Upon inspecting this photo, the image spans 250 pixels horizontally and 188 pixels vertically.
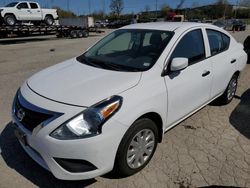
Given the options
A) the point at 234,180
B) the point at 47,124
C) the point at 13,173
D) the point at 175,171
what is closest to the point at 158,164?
the point at 175,171

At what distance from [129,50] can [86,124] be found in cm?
172

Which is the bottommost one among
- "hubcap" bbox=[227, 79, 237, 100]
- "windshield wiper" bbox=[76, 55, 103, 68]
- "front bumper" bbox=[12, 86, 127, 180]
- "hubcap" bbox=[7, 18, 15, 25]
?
"hubcap" bbox=[227, 79, 237, 100]

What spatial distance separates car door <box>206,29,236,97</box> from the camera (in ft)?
13.2

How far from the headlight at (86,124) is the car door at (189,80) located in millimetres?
981

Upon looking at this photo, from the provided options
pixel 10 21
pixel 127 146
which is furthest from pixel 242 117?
pixel 10 21

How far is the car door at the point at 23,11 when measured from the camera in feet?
61.7

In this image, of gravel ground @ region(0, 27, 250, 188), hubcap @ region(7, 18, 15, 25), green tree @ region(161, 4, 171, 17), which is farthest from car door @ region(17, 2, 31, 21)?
green tree @ region(161, 4, 171, 17)

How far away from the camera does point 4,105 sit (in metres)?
4.92

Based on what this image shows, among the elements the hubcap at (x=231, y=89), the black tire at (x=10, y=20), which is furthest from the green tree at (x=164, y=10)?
the hubcap at (x=231, y=89)

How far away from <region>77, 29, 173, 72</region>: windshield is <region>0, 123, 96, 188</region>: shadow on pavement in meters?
1.45

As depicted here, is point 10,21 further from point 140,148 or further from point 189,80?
point 140,148

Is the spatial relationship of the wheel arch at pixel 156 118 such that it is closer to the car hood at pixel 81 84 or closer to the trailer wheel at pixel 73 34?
the car hood at pixel 81 84

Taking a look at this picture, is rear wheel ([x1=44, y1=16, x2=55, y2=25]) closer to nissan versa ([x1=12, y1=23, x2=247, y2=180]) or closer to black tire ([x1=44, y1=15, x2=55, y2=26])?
black tire ([x1=44, y1=15, x2=55, y2=26])

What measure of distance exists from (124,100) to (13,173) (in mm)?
1617
